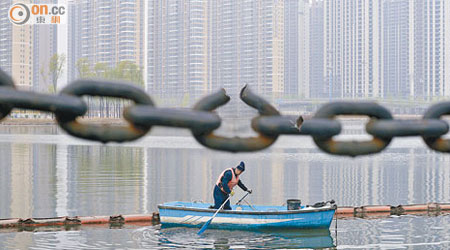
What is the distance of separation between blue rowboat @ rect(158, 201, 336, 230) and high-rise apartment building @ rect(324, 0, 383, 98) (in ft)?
285

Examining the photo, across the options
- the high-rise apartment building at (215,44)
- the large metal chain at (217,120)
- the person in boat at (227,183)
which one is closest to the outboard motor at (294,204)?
the person in boat at (227,183)

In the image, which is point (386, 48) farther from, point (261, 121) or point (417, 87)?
point (261, 121)

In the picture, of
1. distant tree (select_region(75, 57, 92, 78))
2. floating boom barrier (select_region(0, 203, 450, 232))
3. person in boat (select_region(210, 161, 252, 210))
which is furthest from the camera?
distant tree (select_region(75, 57, 92, 78))

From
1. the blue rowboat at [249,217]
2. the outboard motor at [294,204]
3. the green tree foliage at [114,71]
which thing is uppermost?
the green tree foliage at [114,71]

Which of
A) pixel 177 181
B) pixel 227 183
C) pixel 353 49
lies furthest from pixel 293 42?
pixel 227 183

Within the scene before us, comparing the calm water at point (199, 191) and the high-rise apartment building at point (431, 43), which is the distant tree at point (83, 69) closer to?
the calm water at point (199, 191)

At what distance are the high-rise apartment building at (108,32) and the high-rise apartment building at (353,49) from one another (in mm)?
27254

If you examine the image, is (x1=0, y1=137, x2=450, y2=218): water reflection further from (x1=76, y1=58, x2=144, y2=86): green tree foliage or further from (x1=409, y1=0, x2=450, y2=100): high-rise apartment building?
(x1=409, y1=0, x2=450, y2=100): high-rise apartment building

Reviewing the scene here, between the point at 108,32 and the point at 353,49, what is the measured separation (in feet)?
115

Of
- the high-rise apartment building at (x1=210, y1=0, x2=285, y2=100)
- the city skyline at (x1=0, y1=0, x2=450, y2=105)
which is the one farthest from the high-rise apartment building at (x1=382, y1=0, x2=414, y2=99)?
the high-rise apartment building at (x1=210, y1=0, x2=285, y2=100)

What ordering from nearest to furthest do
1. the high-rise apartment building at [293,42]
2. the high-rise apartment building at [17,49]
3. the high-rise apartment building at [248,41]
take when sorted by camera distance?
1. the high-rise apartment building at [17,49]
2. the high-rise apartment building at [248,41]
3. the high-rise apartment building at [293,42]

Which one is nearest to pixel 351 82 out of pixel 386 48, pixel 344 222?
pixel 386 48

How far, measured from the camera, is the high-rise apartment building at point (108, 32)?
9212 cm

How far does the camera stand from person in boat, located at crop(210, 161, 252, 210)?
11.6 metres
